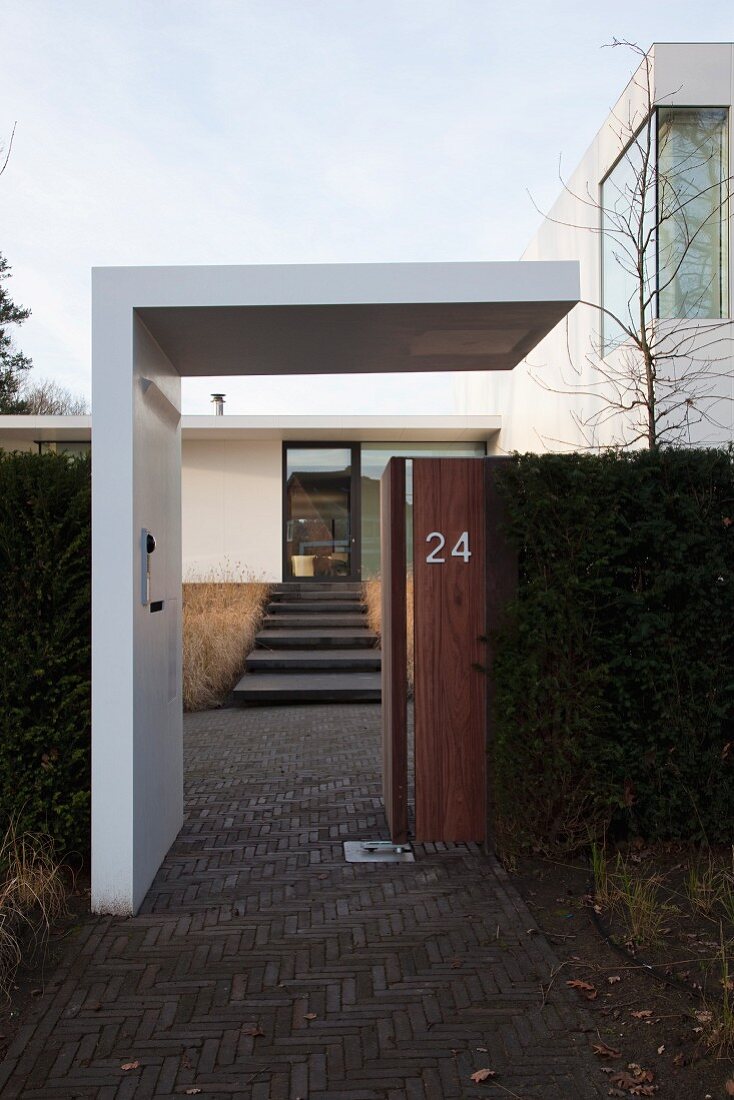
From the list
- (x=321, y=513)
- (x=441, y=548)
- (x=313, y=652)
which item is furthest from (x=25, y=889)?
(x=321, y=513)

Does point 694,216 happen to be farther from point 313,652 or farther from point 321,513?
point 321,513

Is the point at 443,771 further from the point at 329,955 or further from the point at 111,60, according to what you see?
the point at 111,60

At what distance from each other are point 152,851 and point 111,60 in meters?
5.88

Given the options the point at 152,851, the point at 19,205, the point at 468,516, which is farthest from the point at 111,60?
the point at 152,851

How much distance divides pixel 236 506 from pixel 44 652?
42.9ft

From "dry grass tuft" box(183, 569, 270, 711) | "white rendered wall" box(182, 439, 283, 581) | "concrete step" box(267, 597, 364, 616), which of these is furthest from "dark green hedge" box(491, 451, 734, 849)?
"white rendered wall" box(182, 439, 283, 581)

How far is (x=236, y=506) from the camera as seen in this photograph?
17344 mm

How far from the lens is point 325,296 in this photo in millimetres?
4379

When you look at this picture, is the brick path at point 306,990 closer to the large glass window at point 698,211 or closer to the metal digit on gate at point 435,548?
the metal digit on gate at point 435,548

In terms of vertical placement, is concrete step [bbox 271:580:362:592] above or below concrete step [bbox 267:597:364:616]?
above

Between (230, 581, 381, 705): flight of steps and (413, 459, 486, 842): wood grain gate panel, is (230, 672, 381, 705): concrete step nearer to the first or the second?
(230, 581, 381, 705): flight of steps

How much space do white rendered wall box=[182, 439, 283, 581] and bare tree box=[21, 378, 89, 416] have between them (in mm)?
21271

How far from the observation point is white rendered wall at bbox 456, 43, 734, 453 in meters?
9.60

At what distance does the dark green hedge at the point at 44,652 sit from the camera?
14.3 ft
